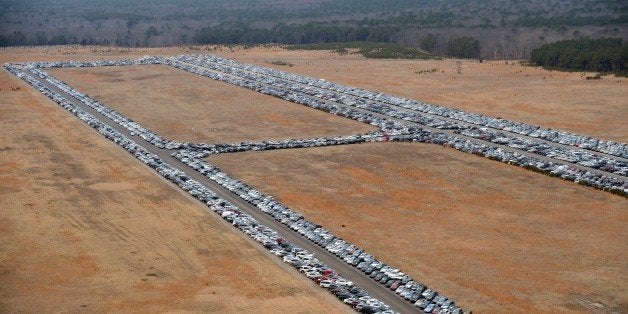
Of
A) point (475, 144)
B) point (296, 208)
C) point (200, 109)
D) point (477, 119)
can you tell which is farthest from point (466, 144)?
point (200, 109)

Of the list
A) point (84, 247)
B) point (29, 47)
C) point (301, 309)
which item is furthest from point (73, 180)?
point (29, 47)

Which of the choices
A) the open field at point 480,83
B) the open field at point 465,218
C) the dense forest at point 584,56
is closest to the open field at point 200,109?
→ the open field at point 465,218

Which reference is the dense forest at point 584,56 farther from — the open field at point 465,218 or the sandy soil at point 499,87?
the open field at point 465,218

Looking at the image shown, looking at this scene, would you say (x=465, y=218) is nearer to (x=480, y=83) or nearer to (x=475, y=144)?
(x=475, y=144)

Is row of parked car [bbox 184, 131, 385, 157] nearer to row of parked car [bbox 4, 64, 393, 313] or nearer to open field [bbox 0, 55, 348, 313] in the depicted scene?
row of parked car [bbox 4, 64, 393, 313]

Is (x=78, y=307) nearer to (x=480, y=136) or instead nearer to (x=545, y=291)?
(x=545, y=291)
